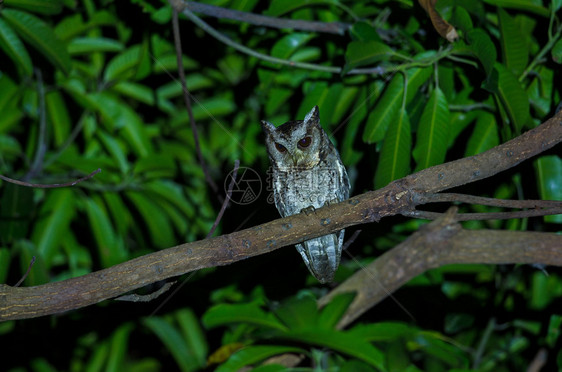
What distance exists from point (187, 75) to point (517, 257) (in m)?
2.94

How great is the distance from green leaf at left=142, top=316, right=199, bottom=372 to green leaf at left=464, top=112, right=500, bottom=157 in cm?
261

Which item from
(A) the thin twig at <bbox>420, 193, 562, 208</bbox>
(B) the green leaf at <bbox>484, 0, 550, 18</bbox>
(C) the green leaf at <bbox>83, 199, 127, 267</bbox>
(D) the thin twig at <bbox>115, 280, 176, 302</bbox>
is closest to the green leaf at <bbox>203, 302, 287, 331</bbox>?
(D) the thin twig at <bbox>115, 280, 176, 302</bbox>

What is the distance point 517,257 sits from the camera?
1.77 meters

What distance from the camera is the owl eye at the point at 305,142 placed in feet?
7.98

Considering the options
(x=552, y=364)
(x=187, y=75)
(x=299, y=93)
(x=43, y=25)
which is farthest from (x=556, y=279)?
(x=43, y=25)

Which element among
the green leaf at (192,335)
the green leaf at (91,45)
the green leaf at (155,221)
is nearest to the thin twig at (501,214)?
A: the green leaf at (155,221)

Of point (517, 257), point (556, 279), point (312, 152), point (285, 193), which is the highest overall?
point (312, 152)

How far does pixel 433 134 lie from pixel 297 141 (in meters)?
0.69

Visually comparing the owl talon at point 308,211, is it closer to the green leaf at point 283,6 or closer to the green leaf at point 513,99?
the green leaf at point 513,99

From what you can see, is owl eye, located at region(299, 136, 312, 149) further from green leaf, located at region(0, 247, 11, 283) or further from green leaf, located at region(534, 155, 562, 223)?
green leaf, located at region(0, 247, 11, 283)

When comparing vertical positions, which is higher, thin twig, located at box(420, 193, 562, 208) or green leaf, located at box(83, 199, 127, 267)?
green leaf, located at box(83, 199, 127, 267)

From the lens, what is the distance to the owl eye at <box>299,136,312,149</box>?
243 cm

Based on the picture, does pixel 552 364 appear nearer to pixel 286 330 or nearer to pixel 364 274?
pixel 364 274

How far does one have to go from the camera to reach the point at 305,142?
8.04 feet
